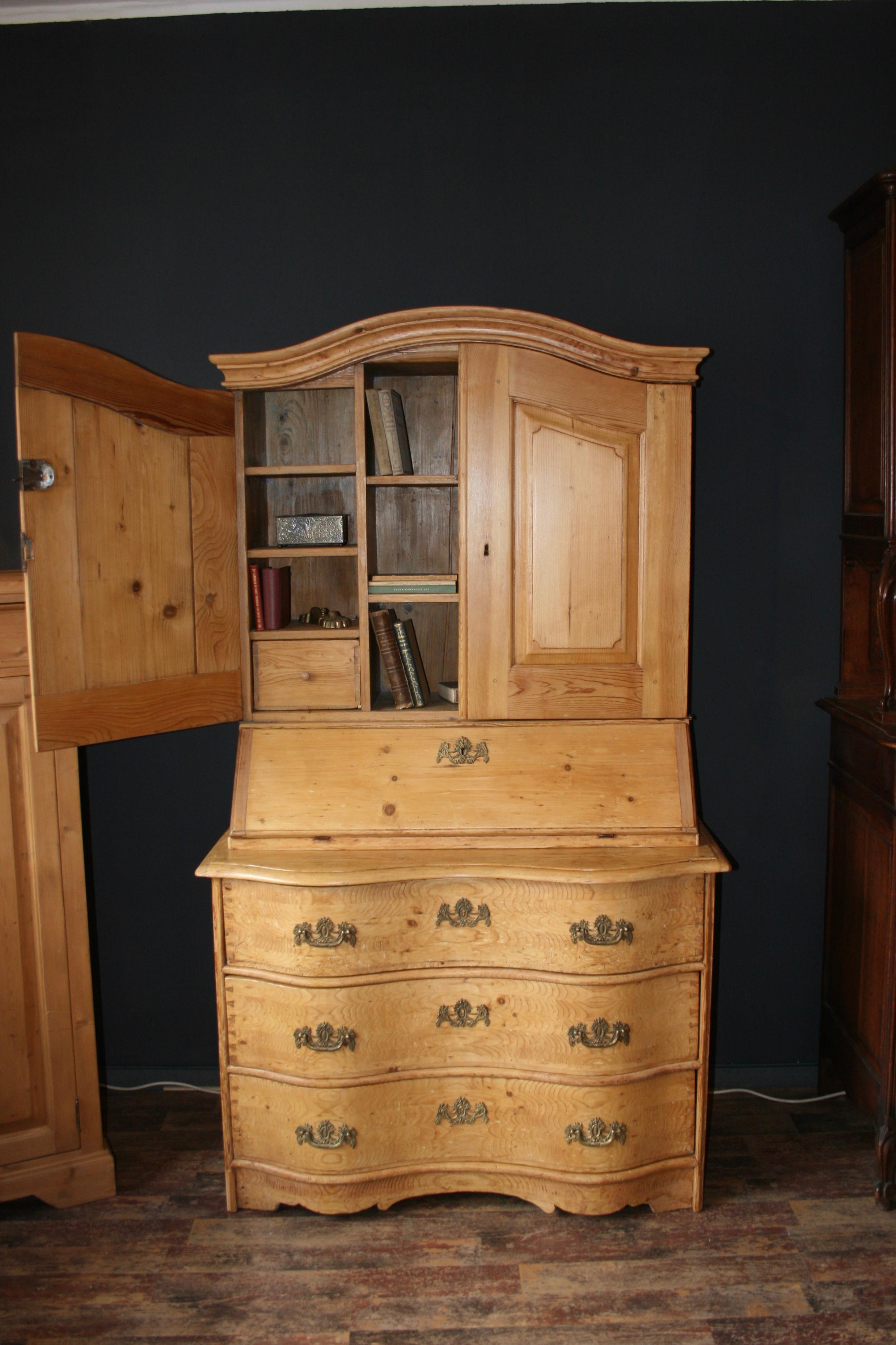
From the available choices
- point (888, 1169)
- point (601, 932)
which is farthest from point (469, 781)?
point (888, 1169)

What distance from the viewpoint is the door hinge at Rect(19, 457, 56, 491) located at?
6.51 feet

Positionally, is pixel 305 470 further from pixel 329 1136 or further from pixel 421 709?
pixel 329 1136

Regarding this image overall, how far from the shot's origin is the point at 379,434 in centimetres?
236

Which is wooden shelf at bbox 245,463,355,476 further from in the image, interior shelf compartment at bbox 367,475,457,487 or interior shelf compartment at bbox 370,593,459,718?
interior shelf compartment at bbox 370,593,459,718

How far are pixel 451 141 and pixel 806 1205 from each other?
2.77m

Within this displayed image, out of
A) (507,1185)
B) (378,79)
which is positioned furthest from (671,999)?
(378,79)

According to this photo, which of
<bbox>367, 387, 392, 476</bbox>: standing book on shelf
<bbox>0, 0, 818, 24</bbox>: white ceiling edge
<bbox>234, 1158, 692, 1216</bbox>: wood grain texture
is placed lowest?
<bbox>234, 1158, 692, 1216</bbox>: wood grain texture

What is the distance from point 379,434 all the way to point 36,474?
0.77 metres

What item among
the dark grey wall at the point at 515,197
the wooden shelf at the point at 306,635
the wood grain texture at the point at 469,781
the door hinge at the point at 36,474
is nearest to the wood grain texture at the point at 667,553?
the wood grain texture at the point at 469,781

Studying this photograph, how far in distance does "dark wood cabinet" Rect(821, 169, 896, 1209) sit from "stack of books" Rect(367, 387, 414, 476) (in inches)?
45.0

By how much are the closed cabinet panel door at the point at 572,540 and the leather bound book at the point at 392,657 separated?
0.17 meters

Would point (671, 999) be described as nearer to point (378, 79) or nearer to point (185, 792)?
point (185, 792)

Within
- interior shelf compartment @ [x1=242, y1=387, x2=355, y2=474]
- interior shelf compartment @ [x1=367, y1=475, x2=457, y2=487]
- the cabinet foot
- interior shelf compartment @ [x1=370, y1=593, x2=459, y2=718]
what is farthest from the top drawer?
the cabinet foot

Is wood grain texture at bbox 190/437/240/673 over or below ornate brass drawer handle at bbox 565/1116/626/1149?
over
